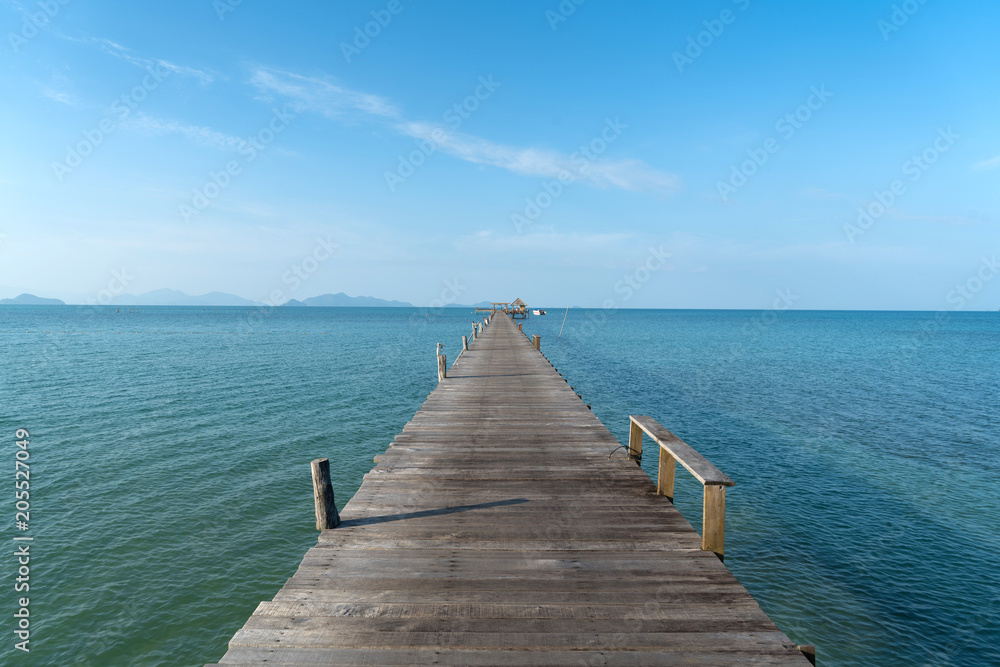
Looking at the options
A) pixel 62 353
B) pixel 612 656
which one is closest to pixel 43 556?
pixel 612 656

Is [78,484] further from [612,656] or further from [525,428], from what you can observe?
[612,656]

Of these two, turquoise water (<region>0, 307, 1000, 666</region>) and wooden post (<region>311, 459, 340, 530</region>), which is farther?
turquoise water (<region>0, 307, 1000, 666</region>)

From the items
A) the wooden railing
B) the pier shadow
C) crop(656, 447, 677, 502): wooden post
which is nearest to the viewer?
the wooden railing

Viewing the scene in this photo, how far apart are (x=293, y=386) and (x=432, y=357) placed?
16569 mm

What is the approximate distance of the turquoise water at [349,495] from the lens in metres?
7.03

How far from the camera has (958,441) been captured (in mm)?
16484

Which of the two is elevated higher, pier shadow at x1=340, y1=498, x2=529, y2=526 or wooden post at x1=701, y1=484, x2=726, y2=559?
wooden post at x1=701, y1=484, x2=726, y2=559

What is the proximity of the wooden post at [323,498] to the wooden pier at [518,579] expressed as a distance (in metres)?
0.08

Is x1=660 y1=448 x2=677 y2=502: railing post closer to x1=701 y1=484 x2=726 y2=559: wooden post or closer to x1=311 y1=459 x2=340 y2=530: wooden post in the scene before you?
x1=701 y1=484 x2=726 y2=559: wooden post

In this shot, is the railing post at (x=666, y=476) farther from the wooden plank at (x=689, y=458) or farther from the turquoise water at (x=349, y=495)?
the turquoise water at (x=349, y=495)

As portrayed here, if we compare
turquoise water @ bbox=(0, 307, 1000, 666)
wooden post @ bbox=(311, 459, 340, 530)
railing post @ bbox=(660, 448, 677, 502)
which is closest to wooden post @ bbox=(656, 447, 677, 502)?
railing post @ bbox=(660, 448, 677, 502)

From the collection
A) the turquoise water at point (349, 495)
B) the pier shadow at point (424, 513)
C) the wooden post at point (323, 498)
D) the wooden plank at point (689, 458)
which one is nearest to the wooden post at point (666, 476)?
the wooden plank at point (689, 458)

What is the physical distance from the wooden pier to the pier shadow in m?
0.03

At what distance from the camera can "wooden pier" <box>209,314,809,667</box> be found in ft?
11.8
